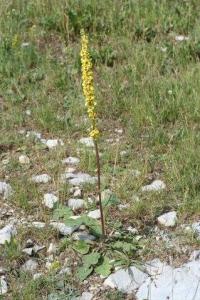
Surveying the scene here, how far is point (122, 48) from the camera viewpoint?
715 centimetres

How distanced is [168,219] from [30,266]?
1.08m

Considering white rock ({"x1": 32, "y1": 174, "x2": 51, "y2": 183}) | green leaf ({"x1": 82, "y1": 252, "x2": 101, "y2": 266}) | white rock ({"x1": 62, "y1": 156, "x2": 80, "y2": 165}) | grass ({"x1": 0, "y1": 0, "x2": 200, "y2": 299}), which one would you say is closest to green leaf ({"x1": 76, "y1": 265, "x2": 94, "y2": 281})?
green leaf ({"x1": 82, "y1": 252, "x2": 101, "y2": 266})

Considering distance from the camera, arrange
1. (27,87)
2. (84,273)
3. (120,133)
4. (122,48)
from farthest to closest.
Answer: (122,48) < (27,87) < (120,133) < (84,273)

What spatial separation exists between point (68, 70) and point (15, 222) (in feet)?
7.84

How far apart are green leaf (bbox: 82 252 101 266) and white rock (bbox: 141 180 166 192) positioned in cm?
87

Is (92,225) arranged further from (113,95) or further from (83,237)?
(113,95)

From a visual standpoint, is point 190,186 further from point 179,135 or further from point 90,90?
point 90,90

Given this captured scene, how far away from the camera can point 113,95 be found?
20.8 feet

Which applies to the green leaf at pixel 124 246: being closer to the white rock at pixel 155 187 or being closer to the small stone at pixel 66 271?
the small stone at pixel 66 271

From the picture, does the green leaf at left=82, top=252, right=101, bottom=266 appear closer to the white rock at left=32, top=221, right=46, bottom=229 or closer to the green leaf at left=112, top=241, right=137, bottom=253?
the green leaf at left=112, top=241, right=137, bottom=253

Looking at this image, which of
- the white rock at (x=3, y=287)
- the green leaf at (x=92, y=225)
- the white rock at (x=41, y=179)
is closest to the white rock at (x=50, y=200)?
the white rock at (x=41, y=179)

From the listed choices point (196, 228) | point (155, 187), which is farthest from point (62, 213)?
point (196, 228)

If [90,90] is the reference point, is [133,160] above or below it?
below

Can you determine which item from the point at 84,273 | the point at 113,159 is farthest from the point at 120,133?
the point at 84,273
